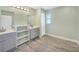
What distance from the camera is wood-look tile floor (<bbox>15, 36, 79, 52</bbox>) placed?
163 centimetres

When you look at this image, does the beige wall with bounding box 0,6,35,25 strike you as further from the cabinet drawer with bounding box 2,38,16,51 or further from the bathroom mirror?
the cabinet drawer with bounding box 2,38,16,51

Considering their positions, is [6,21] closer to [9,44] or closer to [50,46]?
[9,44]

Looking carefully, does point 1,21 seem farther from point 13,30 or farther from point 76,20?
point 76,20

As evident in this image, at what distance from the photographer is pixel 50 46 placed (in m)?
1.67

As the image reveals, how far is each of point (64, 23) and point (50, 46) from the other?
1.72 feet

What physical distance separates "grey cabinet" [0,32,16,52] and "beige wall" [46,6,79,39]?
2.25 feet

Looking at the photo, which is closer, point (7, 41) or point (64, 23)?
point (7, 41)

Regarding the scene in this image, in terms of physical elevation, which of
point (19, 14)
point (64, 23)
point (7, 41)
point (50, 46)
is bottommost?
point (50, 46)

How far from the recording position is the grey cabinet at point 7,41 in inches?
59.7

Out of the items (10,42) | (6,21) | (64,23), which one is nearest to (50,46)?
(64,23)

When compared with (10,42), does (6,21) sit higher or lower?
higher

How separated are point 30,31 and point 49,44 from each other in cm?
47

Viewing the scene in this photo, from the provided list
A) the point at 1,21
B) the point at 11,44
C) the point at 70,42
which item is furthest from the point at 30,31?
the point at 70,42

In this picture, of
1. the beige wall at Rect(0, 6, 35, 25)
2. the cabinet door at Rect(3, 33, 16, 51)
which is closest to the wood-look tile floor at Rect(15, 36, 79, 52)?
the cabinet door at Rect(3, 33, 16, 51)
